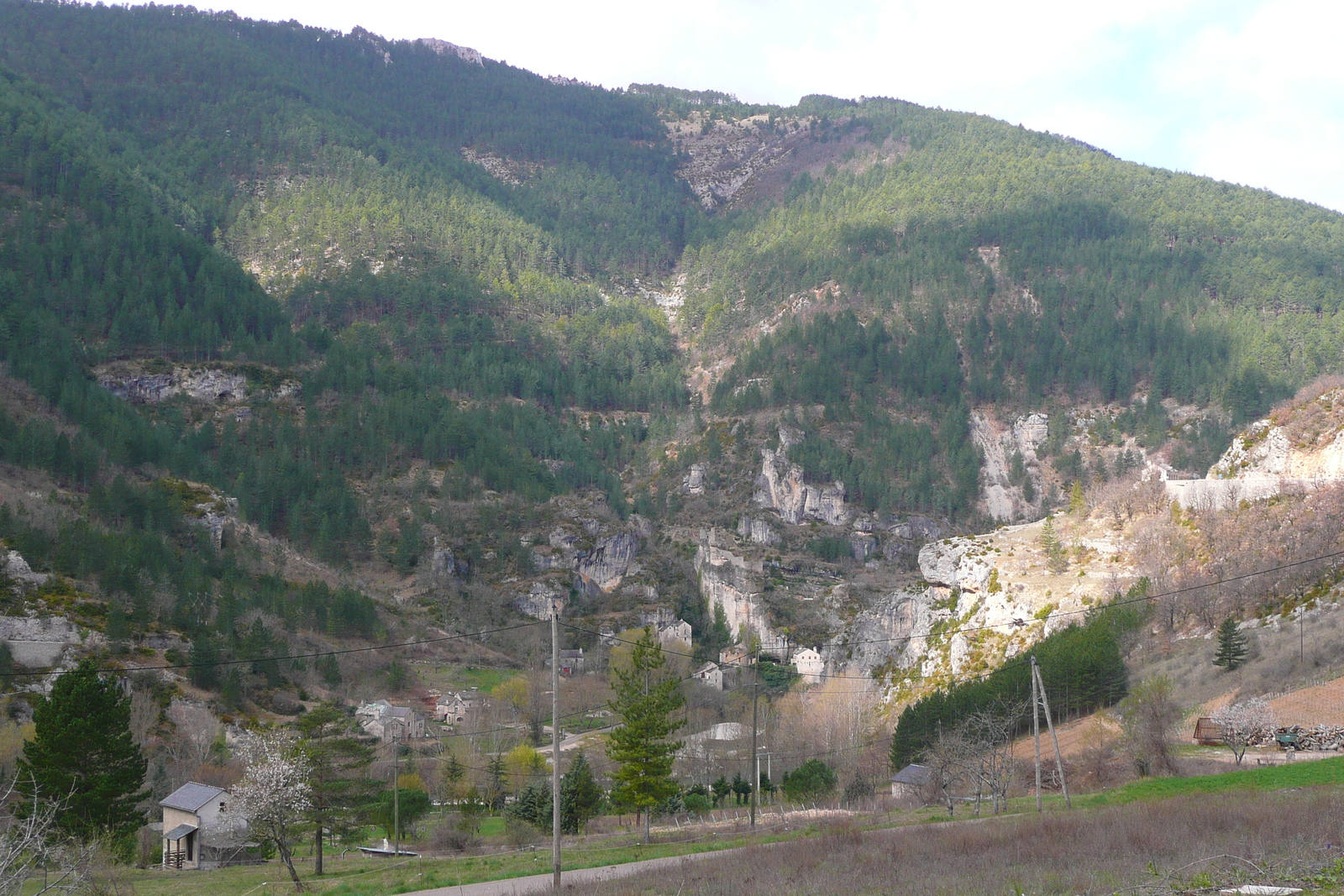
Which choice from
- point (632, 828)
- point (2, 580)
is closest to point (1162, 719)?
point (632, 828)

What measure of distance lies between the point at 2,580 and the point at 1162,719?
66752 millimetres

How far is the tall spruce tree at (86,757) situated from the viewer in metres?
37.8

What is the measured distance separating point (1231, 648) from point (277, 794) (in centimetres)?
4255

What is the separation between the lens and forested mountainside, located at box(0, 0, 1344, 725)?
102m

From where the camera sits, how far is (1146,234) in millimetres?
175625

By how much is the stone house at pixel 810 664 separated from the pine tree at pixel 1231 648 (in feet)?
150

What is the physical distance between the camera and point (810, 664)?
97812mm

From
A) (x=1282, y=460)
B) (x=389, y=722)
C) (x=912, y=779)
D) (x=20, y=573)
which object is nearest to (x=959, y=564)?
(x=1282, y=460)

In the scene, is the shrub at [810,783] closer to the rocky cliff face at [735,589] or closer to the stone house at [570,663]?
the stone house at [570,663]

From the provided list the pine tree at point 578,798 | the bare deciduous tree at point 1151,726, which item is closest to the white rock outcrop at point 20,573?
the pine tree at point 578,798

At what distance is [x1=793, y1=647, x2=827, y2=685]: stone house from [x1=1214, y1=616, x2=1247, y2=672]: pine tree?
45.7 meters

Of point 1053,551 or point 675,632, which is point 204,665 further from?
point 1053,551

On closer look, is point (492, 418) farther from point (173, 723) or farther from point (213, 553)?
point (173, 723)

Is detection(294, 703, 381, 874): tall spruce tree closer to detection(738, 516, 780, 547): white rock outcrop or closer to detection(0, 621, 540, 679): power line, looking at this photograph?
detection(0, 621, 540, 679): power line
